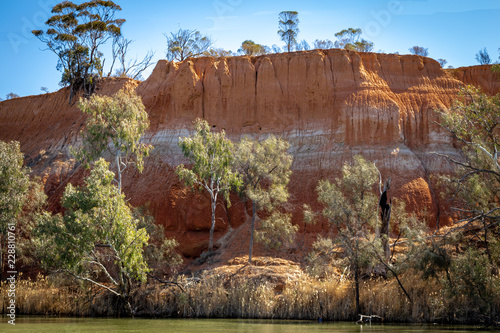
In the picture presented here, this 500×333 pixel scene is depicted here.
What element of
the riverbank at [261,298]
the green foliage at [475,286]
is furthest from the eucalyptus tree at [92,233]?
the green foliage at [475,286]

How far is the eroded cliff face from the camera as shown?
111 feet

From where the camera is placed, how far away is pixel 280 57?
132 feet

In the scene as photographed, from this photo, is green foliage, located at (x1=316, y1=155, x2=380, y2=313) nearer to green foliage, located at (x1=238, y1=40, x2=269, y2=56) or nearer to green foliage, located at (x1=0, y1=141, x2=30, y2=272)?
green foliage, located at (x1=0, y1=141, x2=30, y2=272)

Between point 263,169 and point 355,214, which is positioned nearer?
point 355,214

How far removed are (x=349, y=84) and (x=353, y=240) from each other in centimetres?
1741

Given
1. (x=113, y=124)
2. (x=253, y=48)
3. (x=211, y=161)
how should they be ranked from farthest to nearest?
(x=253, y=48)
(x=211, y=161)
(x=113, y=124)

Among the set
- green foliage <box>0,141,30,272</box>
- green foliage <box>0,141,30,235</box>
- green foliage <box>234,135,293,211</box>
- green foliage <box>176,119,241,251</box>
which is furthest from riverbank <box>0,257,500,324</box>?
green foliage <box>176,119,241,251</box>

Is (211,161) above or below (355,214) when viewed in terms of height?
above

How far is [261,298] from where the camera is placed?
24094 mm

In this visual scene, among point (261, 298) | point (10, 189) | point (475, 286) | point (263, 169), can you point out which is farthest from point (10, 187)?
point (475, 286)

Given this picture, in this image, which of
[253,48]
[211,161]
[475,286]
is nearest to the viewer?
[475,286]

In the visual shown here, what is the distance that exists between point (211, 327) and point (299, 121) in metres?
20.9

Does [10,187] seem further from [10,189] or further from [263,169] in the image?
[263,169]

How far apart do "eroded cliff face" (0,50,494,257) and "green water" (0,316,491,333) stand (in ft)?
32.0
